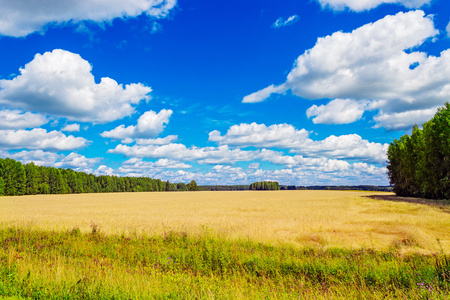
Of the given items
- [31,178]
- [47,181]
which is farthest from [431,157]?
[47,181]

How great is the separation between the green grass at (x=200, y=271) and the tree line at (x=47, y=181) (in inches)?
4110

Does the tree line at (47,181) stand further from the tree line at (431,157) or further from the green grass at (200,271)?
the tree line at (431,157)

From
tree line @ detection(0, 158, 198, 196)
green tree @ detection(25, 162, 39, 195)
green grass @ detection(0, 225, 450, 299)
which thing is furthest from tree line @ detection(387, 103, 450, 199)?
green tree @ detection(25, 162, 39, 195)

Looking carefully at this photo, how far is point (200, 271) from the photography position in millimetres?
10016

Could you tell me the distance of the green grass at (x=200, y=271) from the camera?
692 centimetres

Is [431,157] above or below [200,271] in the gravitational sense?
above

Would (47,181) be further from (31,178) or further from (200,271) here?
(200,271)

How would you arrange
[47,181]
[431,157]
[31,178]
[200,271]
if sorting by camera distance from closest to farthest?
[200,271]
[431,157]
[31,178]
[47,181]

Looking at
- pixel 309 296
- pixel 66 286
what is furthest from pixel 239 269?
pixel 66 286

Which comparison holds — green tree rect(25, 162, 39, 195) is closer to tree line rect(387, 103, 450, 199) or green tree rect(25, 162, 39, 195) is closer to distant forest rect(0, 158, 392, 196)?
distant forest rect(0, 158, 392, 196)

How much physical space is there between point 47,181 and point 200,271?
131680mm

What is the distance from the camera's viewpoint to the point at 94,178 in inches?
6225

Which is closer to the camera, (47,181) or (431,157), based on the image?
(431,157)

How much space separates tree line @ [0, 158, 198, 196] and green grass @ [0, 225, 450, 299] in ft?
343
